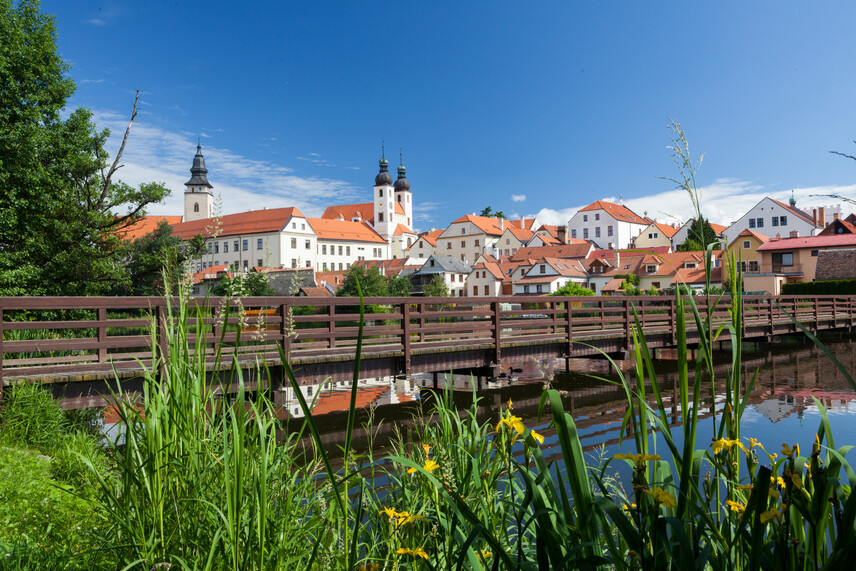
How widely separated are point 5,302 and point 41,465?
10.5 ft

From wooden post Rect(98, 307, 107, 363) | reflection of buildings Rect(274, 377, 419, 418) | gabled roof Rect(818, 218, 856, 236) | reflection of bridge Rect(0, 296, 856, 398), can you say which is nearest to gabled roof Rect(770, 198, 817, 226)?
gabled roof Rect(818, 218, 856, 236)

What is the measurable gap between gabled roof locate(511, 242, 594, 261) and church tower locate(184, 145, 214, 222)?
68391 millimetres

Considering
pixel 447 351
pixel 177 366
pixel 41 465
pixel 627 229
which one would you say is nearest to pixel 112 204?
pixel 447 351

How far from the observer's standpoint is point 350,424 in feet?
3.74

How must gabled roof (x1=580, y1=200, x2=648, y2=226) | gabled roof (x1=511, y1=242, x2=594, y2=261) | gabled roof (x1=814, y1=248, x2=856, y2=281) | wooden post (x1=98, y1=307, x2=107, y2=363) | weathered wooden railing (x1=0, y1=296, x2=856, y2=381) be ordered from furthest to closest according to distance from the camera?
gabled roof (x1=580, y1=200, x2=648, y2=226), gabled roof (x1=511, y1=242, x2=594, y2=261), gabled roof (x1=814, y1=248, x2=856, y2=281), wooden post (x1=98, y1=307, x2=107, y2=363), weathered wooden railing (x1=0, y1=296, x2=856, y2=381)

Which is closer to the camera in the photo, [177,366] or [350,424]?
[350,424]

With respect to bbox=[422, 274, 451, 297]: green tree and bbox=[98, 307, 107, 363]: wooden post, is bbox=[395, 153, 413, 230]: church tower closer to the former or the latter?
bbox=[422, 274, 451, 297]: green tree

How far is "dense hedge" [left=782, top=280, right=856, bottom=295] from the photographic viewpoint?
37.4 m

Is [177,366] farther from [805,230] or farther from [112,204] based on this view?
[805,230]

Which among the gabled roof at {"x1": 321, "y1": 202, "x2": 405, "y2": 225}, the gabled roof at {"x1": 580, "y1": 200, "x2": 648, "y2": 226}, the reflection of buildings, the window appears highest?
the gabled roof at {"x1": 321, "y1": 202, "x2": 405, "y2": 225}

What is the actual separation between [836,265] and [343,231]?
8045cm

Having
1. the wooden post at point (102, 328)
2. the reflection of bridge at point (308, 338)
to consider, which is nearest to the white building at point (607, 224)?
the reflection of bridge at point (308, 338)

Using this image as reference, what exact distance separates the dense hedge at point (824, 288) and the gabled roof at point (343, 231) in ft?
251

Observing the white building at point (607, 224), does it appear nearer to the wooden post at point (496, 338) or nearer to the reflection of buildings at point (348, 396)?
the reflection of buildings at point (348, 396)
